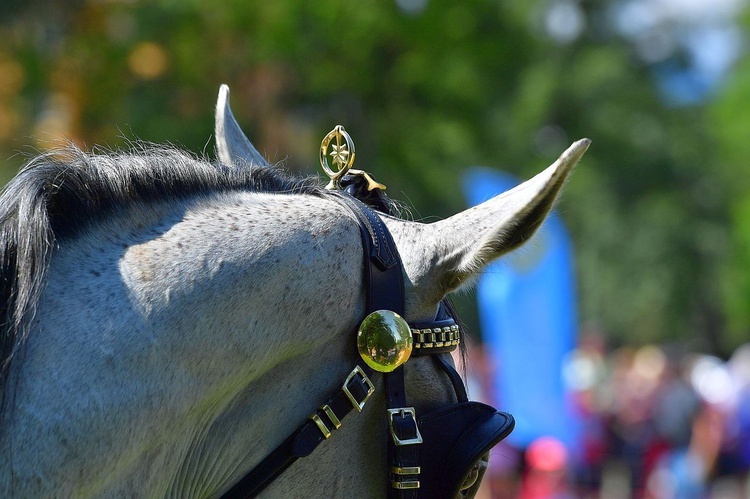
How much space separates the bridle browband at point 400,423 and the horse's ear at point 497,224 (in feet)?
0.39

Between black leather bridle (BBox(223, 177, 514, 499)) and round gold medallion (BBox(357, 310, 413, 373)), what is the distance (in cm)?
2

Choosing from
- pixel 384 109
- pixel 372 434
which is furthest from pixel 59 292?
pixel 384 109

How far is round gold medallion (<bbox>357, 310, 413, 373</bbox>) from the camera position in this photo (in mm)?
2004

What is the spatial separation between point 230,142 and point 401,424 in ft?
3.98

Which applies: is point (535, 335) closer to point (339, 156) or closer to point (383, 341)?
point (339, 156)

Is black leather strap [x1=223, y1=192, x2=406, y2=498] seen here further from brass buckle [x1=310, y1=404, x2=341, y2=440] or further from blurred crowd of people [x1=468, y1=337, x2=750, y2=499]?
blurred crowd of people [x1=468, y1=337, x2=750, y2=499]

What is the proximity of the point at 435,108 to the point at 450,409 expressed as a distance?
1060cm

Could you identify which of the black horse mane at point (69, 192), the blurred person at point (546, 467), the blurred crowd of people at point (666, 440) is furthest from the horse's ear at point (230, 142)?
the blurred crowd of people at point (666, 440)

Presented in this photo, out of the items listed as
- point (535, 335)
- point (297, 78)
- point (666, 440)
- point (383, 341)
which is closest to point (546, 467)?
point (535, 335)

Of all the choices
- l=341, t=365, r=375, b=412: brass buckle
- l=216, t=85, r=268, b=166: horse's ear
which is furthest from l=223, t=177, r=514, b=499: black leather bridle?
l=216, t=85, r=268, b=166: horse's ear

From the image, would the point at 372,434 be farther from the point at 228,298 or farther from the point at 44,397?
the point at 44,397

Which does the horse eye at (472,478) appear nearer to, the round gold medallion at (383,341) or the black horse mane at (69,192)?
the round gold medallion at (383,341)

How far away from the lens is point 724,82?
43031 millimetres

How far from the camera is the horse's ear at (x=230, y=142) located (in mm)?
2850
